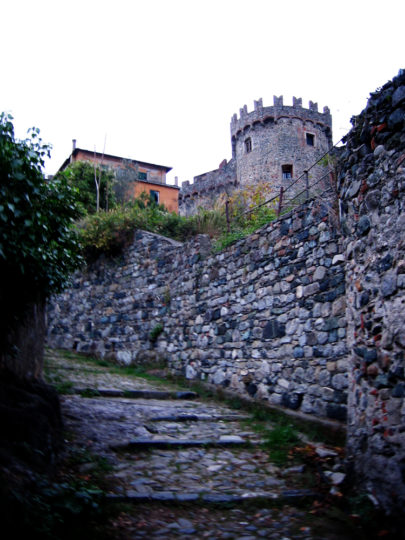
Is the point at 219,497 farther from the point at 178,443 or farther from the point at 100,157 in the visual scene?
the point at 100,157

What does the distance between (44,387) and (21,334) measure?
2.07ft

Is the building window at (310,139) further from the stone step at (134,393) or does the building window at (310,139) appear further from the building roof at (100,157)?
the stone step at (134,393)

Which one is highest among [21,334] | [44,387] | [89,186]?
[89,186]

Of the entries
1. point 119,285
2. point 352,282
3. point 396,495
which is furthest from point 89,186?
point 396,495

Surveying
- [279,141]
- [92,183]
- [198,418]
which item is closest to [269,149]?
[279,141]

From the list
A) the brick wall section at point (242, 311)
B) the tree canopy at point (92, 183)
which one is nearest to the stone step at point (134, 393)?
the brick wall section at point (242, 311)

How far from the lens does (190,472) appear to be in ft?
14.4

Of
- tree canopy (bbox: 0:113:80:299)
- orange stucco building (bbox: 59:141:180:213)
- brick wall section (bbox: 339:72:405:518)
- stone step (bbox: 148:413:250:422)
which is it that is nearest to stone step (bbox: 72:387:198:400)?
stone step (bbox: 148:413:250:422)

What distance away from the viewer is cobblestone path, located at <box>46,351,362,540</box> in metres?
3.38

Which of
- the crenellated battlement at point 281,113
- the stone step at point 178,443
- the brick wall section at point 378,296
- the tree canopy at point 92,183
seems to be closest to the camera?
the brick wall section at point 378,296

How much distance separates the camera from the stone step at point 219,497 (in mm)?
3689

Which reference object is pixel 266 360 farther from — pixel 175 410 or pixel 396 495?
pixel 396 495

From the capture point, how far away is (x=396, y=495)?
122 inches

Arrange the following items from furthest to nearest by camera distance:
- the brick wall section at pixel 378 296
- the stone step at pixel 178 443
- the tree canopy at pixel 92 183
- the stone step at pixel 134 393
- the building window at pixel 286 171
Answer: the building window at pixel 286 171
the tree canopy at pixel 92 183
the stone step at pixel 134 393
the stone step at pixel 178 443
the brick wall section at pixel 378 296
